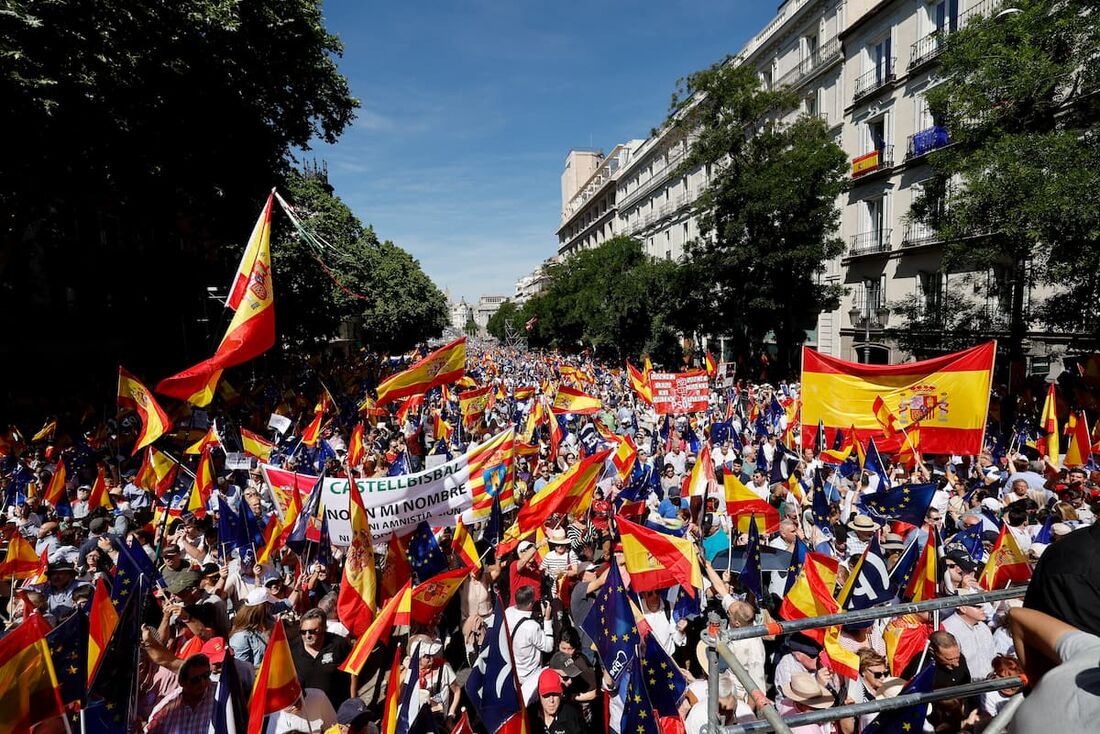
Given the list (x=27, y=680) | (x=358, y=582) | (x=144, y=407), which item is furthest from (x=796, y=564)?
(x=144, y=407)

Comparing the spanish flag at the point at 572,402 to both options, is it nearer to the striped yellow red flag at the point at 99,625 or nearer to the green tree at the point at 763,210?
the striped yellow red flag at the point at 99,625

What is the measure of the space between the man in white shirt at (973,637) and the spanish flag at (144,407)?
31.4ft

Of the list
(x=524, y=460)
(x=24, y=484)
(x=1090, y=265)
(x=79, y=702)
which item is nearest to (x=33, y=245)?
(x=24, y=484)

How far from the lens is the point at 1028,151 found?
579 inches

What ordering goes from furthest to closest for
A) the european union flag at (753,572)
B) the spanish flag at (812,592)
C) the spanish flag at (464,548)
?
the spanish flag at (464,548) < the european union flag at (753,572) < the spanish flag at (812,592)

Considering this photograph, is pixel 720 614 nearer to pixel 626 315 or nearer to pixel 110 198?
pixel 110 198

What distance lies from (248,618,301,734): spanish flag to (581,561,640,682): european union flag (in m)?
2.20

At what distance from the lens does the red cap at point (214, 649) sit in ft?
16.5

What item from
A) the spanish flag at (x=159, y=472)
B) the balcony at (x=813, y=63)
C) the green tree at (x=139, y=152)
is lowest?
the spanish flag at (x=159, y=472)

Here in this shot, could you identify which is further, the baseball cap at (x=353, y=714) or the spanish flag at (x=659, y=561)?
the spanish flag at (x=659, y=561)

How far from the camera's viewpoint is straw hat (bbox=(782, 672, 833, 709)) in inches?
160

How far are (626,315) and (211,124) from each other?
2645cm

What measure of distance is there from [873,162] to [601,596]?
29.7 metres

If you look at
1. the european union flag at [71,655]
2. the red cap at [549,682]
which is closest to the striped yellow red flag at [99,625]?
the european union flag at [71,655]
